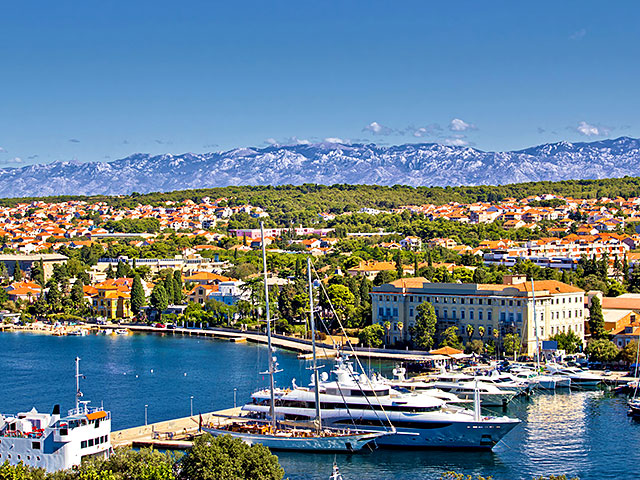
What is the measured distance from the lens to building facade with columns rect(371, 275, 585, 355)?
35906 millimetres

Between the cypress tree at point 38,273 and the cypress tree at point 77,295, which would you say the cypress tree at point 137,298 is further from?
the cypress tree at point 38,273

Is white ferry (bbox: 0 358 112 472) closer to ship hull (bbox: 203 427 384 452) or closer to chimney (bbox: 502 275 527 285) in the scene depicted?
ship hull (bbox: 203 427 384 452)

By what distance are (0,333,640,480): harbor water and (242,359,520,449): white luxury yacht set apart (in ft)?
1.20

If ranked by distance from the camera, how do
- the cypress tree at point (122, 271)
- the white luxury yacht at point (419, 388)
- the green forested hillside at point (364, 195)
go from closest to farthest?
the white luxury yacht at point (419, 388) → the cypress tree at point (122, 271) → the green forested hillside at point (364, 195)

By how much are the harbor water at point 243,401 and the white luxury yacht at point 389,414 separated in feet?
1.20

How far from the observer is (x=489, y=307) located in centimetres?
3656

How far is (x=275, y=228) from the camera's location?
10000 cm

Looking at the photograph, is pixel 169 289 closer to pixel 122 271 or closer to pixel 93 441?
pixel 122 271

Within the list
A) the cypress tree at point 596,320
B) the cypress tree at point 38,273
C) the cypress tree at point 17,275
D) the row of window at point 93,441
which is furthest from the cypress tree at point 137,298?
the row of window at point 93,441

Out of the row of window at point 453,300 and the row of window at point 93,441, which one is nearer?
the row of window at point 93,441

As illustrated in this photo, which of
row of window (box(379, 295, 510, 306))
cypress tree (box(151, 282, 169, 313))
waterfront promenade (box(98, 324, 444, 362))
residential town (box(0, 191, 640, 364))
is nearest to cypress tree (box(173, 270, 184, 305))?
residential town (box(0, 191, 640, 364))

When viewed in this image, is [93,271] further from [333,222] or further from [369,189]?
[369,189]

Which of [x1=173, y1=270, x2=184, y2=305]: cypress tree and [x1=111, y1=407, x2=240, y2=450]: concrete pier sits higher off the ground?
[x1=173, y1=270, x2=184, y2=305]: cypress tree

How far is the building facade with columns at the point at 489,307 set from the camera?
118 ft
